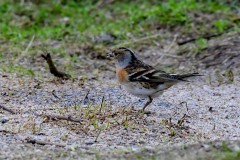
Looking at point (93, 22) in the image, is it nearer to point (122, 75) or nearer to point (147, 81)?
point (122, 75)

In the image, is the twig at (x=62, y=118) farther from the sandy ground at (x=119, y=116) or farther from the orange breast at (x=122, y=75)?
the orange breast at (x=122, y=75)

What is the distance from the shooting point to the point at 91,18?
12.9m

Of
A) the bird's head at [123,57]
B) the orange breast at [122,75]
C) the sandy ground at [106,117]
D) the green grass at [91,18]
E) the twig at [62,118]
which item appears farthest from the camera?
the green grass at [91,18]

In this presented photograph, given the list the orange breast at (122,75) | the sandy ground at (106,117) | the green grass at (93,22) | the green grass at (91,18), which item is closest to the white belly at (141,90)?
the orange breast at (122,75)

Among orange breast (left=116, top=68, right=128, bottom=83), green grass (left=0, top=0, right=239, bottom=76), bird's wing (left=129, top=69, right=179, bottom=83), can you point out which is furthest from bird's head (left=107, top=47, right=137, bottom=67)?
green grass (left=0, top=0, right=239, bottom=76)

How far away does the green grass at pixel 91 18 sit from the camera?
1201 cm

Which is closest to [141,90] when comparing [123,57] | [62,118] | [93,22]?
[123,57]

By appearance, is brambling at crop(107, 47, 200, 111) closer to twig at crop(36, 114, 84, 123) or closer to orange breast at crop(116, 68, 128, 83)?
orange breast at crop(116, 68, 128, 83)

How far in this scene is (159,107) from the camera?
8.53m

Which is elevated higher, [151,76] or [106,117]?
[151,76]

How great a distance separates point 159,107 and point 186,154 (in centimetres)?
249

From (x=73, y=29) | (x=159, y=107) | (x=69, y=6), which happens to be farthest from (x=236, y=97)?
(x=69, y=6)

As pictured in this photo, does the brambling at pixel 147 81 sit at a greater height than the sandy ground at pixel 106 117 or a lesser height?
greater

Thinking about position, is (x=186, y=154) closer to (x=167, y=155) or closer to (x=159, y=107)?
(x=167, y=155)
